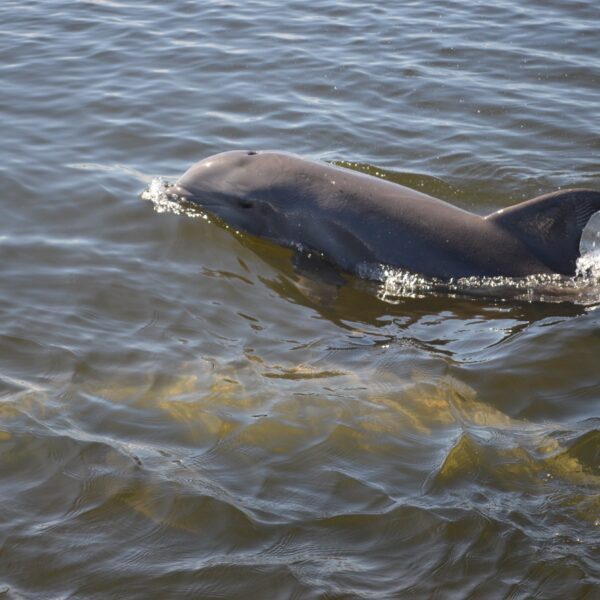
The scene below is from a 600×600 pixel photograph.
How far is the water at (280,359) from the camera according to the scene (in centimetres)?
541

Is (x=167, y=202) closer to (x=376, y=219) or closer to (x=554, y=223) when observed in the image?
(x=376, y=219)

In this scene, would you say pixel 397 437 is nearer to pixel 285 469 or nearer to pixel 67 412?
pixel 285 469

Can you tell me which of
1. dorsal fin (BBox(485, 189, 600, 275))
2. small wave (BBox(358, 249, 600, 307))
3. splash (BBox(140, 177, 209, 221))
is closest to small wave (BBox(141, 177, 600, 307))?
small wave (BBox(358, 249, 600, 307))

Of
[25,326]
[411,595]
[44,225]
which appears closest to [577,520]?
[411,595]

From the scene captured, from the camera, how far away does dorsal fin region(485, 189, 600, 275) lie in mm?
8078

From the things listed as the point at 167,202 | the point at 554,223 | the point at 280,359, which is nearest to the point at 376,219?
the point at 554,223

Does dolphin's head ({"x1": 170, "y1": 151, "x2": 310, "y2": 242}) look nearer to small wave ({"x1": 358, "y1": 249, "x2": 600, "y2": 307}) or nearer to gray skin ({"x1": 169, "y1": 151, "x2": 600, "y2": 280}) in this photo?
gray skin ({"x1": 169, "y1": 151, "x2": 600, "y2": 280})

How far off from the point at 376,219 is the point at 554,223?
4.92 ft

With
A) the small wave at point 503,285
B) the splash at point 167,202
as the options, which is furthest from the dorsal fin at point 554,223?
the splash at point 167,202

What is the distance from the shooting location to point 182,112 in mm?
12148

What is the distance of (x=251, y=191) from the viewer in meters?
9.36

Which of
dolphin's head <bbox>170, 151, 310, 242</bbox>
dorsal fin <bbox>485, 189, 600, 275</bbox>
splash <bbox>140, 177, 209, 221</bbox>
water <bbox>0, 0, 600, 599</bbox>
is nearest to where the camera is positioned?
water <bbox>0, 0, 600, 599</bbox>

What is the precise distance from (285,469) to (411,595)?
131 cm

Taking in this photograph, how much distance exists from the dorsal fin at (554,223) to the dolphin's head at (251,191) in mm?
1876
